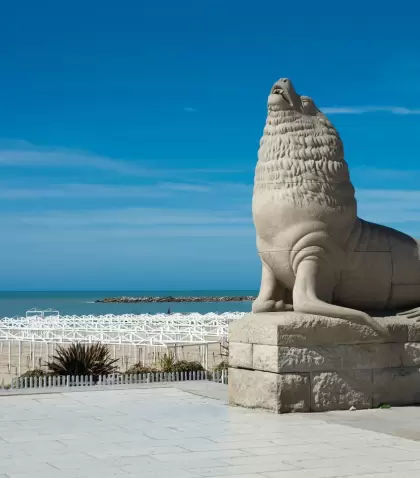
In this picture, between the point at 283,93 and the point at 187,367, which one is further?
the point at 187,367

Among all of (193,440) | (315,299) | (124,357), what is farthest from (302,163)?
(124,357)

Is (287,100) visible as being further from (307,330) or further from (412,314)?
(412,314)

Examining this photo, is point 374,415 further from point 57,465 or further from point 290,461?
point 57,465

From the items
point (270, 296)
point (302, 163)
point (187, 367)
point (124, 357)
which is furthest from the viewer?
point (124, 357)

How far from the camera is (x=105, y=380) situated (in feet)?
38.3

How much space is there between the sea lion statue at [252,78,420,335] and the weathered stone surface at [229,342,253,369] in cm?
49

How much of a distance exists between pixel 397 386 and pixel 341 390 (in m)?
0.80

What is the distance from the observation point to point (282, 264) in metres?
8.85

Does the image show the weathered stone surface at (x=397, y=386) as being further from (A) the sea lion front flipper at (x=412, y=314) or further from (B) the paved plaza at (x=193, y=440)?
(A) the sea lion front flipper at (x=412, y=314)

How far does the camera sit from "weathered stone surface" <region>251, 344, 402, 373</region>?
27.4 ft

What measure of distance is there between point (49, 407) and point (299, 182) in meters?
4.01

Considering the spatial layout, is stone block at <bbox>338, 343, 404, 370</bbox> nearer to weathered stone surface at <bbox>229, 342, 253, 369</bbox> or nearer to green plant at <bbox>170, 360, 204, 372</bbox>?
weathered stone surface at <bbox>229, 342, 253, 369</bbox>

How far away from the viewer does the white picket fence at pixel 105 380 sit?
1126 cm

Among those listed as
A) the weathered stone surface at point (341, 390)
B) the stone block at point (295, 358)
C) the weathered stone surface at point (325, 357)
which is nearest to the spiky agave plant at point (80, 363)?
the stone block at point (295, 358)
